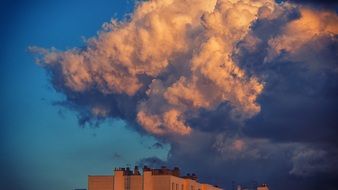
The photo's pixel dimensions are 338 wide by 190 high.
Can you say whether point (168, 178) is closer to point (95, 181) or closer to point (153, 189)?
point (153, 189)

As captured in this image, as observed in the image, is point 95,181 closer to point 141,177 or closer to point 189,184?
point 141,177

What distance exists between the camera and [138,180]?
183m

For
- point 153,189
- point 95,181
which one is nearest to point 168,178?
point 153,189

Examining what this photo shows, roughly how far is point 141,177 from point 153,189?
4171mm

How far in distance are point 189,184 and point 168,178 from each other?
1352 centimetres

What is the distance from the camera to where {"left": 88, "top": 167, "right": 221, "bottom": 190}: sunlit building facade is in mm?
181250

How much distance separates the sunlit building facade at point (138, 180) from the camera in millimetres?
181250

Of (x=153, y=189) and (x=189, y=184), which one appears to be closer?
(x=153, y=189)

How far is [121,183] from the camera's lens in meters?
184

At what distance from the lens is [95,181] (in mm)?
185375

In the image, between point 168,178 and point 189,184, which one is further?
point 189,184

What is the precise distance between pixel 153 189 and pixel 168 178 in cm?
417

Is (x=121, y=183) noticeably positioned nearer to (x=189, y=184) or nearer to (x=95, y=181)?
(x=95, y=181)

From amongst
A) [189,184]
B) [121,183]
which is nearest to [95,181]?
[121,183]
